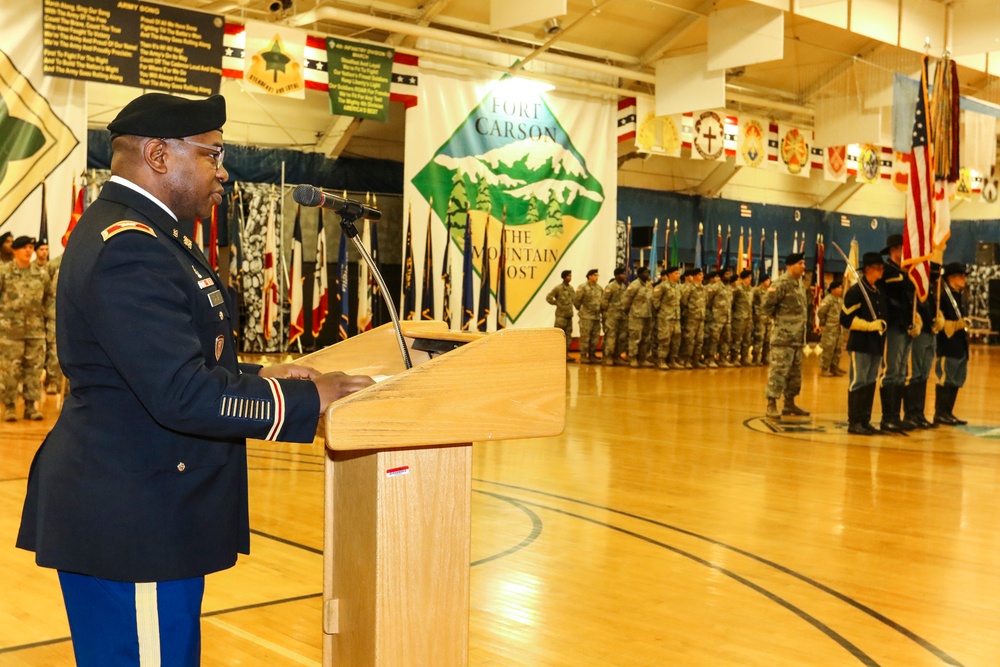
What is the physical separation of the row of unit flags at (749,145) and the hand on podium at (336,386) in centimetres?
Result: 1350

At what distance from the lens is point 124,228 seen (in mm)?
1471

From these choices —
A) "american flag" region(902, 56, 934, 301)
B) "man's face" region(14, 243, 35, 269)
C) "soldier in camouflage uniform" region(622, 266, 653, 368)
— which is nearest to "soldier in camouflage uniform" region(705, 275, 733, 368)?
"soldier in camouflage uniform" region(622, 266, 653, 368)

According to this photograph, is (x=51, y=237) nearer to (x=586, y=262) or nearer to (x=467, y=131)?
(x=467, y=131)

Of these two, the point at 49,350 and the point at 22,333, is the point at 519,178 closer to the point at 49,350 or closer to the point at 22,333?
the point at 49,350

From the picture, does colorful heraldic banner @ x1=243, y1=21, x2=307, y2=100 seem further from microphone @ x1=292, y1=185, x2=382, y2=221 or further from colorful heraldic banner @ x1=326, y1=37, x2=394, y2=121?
microphone @ x1=292, y1=185, x2=382, y2=221

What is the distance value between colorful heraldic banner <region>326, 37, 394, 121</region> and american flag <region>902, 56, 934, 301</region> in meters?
5.96

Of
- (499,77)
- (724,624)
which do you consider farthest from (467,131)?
(724,624)

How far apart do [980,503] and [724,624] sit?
2747mm

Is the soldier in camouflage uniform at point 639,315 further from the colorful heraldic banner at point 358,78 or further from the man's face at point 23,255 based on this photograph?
the man's face at point 23,255

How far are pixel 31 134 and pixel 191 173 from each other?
9.20m

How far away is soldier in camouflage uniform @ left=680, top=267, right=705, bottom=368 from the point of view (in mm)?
13891

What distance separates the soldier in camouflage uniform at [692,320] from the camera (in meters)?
13.9

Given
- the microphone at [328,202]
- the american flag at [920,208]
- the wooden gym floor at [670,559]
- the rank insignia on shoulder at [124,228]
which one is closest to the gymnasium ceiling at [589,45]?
the american flag at [920,208]

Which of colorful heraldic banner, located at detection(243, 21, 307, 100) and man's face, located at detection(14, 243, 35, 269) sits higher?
colorful heraldic banner, located at detection(243, 21, 307, 100)
